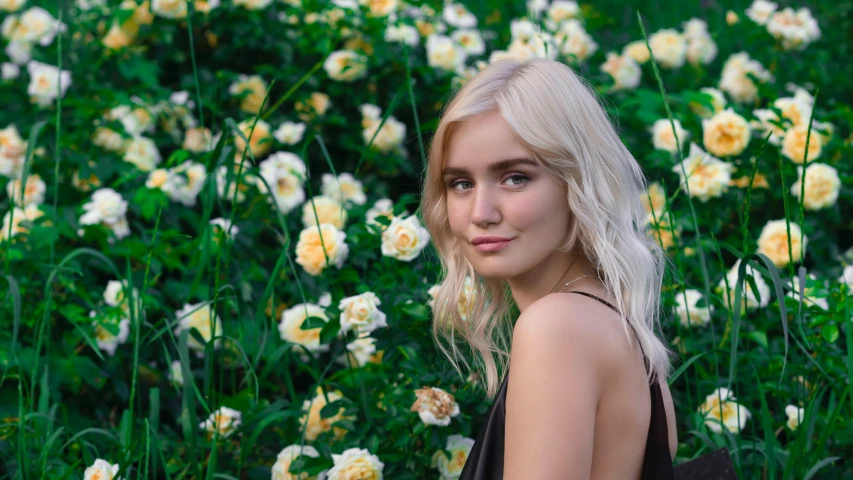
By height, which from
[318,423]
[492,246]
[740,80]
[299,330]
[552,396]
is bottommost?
[318,423]

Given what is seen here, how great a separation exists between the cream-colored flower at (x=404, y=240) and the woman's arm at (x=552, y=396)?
0.76 m

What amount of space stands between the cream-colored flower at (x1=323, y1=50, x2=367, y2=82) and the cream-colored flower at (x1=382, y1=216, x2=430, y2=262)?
1.25 meters

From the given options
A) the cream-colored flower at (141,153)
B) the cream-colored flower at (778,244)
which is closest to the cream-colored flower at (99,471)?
the cream-colored flower at (141,153)

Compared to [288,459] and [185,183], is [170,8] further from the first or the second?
[288,459]

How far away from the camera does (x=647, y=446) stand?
148cm

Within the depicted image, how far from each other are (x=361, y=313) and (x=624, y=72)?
6.84 feet

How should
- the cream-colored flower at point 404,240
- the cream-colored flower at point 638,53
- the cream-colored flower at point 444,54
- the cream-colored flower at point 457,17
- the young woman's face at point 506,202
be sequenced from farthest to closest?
1. the cream-colored flower at point 638,53
2. the cream-colored flower at point 457,17
3. the cream-colored flower at point 444,54
4. the cream-colored flower at point 404,240
5. the young woman's face at point 506,202

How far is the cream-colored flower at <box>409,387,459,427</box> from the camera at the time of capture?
6.11 feet

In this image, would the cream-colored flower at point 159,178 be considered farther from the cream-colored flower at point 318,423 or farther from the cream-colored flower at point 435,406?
the cream-colored flower at point 435,406

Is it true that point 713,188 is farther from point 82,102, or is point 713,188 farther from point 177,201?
point 82,102

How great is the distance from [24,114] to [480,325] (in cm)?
216

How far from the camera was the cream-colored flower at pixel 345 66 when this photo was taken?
10.6 feet

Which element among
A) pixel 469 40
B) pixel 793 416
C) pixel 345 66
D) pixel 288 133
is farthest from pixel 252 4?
pixel 793 416

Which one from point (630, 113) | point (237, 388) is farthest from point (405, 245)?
point (630, 113)
